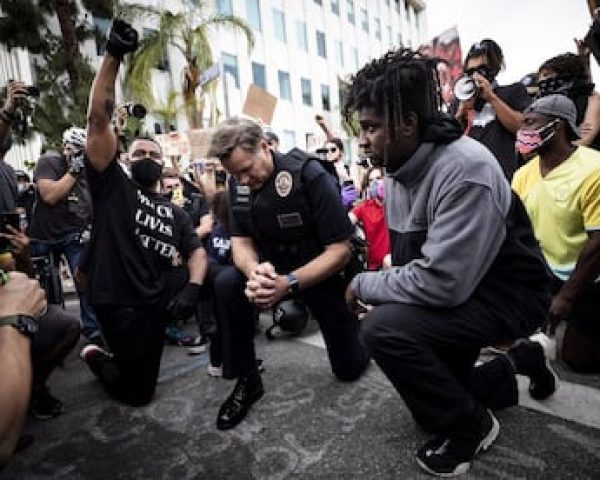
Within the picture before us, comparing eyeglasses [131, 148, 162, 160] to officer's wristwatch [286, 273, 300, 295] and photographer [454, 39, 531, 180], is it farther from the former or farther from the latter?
photographer [454, 39, 531, 180]

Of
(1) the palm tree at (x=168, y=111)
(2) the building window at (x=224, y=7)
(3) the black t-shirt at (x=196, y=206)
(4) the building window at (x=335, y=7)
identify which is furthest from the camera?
(4) the building window at (x=335, y=7)

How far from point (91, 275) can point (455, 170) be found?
2163 millimetres

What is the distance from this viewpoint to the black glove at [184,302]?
2.86 m

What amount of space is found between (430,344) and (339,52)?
88.8ft

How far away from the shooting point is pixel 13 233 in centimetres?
246

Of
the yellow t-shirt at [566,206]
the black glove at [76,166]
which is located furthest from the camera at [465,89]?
the black glove at [76,166]

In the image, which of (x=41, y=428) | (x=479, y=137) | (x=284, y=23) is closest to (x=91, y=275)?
(x=41, y=428)

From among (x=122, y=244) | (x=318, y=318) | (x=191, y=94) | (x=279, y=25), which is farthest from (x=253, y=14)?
(x=318, y=318)

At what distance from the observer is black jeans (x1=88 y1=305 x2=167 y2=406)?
8.89 ft

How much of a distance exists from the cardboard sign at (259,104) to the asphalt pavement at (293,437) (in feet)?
11.6

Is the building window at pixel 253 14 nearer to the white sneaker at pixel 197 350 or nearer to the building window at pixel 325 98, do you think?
the building window at pixel 325 98

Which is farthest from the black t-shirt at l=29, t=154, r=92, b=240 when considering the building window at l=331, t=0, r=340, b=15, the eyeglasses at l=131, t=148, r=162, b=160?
the building window at l=331, t=0, r=340, b=15

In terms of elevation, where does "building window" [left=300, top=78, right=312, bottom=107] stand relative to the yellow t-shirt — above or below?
above

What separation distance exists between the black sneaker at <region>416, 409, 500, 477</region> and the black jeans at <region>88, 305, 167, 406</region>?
5.35ft
